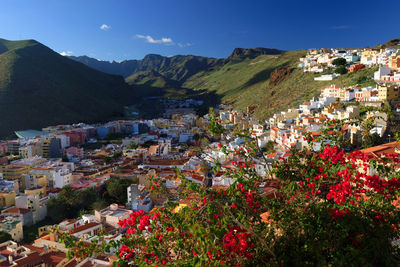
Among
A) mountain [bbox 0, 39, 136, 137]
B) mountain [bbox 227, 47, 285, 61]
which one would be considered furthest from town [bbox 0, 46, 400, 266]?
mountain [bbox 227, 47, 285, 61]

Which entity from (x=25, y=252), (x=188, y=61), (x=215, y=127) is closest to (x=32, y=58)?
(x=25, y=252)

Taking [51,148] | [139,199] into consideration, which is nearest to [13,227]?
[139,199]

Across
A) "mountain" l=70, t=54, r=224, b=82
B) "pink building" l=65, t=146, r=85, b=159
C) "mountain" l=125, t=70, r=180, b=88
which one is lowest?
"pink building" l=65, t=146, r=85, b=159

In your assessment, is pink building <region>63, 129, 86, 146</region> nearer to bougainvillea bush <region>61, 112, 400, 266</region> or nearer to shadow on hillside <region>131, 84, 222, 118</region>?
shadow on hillside <region>131, 84, 222, 118</region>

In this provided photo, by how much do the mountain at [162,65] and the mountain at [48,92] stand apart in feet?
215

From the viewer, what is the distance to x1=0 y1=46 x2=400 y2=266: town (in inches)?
329

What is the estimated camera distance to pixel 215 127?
114 inches

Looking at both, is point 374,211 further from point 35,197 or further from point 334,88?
point 334,88

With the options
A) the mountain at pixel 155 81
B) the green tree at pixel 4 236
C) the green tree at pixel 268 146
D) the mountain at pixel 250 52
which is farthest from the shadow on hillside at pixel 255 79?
the mountain at pixel 250 52

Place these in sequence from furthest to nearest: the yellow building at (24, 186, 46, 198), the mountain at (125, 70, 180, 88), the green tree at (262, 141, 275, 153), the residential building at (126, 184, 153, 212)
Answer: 1. the mountain at (125, 70, 180, 88)
2. the green tree at (262, 141, 275, 153)
3. the yellow building at (24, 186, 46, 198)
4. the residential building at (126, 184, 153, 212)

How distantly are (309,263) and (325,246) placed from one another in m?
0.19

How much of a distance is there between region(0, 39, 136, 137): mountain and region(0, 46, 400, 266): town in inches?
326

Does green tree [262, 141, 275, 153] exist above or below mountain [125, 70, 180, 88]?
below

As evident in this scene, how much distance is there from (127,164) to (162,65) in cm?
15526
